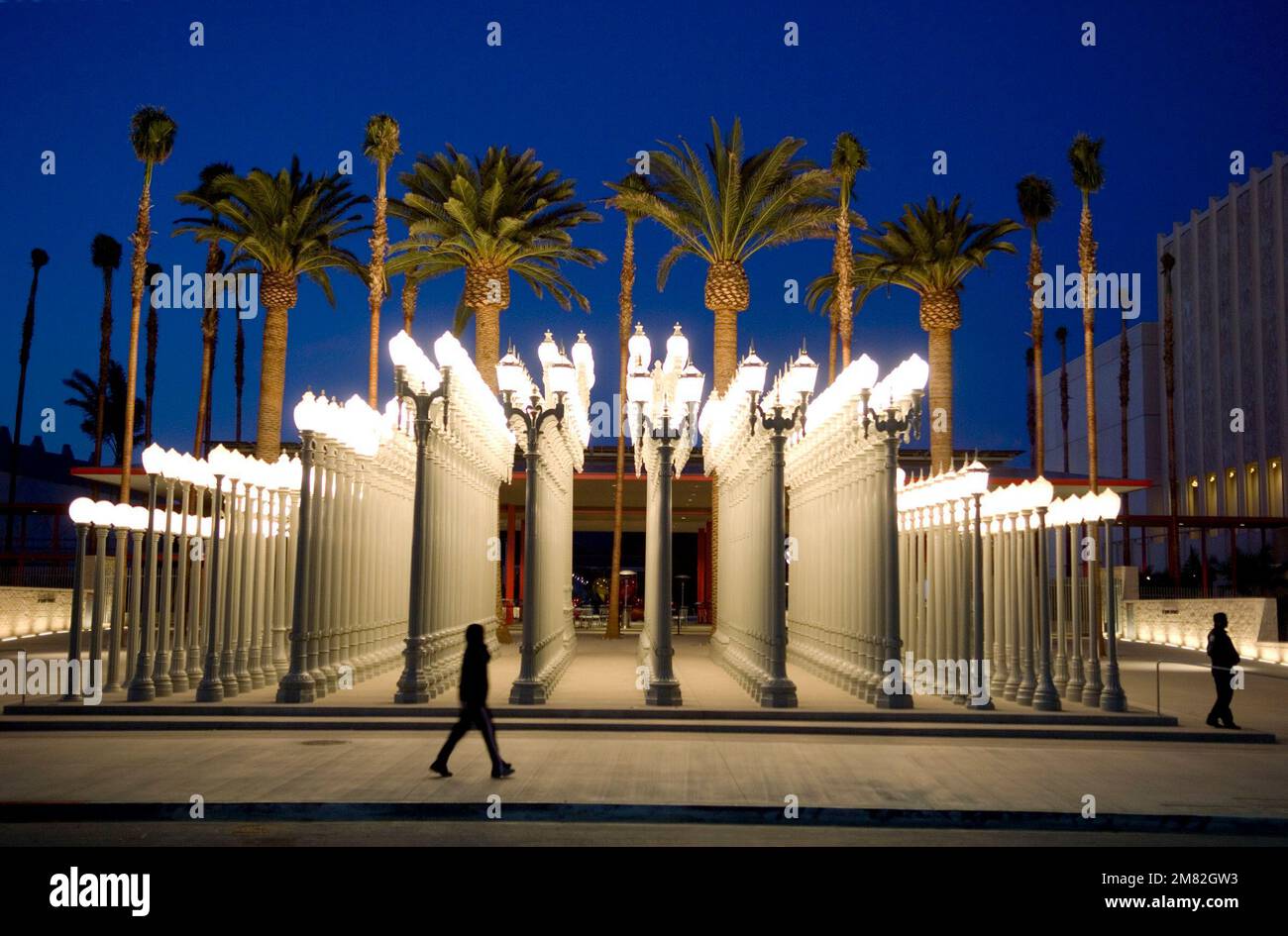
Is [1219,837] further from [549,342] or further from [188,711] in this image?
[549,342]

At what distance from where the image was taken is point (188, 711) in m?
13.8

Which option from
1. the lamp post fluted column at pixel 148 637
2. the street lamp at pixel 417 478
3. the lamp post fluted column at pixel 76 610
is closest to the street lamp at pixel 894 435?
the street lamp at pixel 417 478

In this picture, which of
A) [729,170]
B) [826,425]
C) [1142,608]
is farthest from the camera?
[1142,608]

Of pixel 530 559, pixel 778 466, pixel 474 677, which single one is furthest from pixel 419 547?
pixel 474 677

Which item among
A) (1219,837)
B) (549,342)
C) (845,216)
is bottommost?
(1219,837)

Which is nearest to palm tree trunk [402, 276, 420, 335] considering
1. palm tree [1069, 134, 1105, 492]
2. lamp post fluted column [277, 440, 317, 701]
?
palm tree [1069, 134, 1105, 492]

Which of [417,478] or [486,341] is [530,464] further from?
[486,341]

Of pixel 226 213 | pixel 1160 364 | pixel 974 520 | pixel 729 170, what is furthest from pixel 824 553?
pixel 1160 364

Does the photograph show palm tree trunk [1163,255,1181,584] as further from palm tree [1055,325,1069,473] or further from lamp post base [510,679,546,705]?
lamp post base [510,679,546,705]

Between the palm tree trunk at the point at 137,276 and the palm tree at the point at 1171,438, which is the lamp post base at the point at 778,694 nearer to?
the palm tree trunk at the point at 137,276

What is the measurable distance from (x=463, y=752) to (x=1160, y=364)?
63489mm

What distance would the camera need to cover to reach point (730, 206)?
2992 centimetres

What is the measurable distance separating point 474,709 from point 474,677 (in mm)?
271

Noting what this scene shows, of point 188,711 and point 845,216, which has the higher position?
point 845,216
